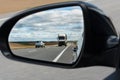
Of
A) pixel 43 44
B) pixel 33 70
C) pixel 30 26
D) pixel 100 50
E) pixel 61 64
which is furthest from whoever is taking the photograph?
pixel 33 70

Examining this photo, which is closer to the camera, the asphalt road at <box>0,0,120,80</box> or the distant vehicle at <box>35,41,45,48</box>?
the distant vehicle at <box>35,41,45,48</box>

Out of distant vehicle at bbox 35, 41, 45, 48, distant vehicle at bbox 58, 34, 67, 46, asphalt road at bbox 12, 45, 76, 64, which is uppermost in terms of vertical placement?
distant vehicle at bbox 58, 34, 67, 46

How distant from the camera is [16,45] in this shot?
11.0 feet

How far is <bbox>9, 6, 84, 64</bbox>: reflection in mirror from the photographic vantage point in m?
2.77

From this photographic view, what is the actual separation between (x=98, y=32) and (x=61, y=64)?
0.43 metres

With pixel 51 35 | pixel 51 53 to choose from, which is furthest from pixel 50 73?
pixel 51 35

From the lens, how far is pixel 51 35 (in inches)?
115

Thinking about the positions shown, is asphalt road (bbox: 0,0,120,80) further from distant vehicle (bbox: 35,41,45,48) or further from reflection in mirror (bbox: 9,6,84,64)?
distant vehicle (bbox: 35,41,45,48)

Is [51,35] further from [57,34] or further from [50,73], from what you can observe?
[50,73]

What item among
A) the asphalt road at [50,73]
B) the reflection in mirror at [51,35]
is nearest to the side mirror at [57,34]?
the reflection in mirror at [51,35]

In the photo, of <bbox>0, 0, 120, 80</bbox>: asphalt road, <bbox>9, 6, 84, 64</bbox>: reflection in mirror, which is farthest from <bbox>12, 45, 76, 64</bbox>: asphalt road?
<bbox>0, 0, 120, 80</bbox>: asphalt road

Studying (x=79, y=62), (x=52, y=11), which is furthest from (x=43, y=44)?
(x=79, y=62)

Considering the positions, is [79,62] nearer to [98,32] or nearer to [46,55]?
[98,32]

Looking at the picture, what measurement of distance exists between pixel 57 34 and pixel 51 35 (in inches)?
2.8
